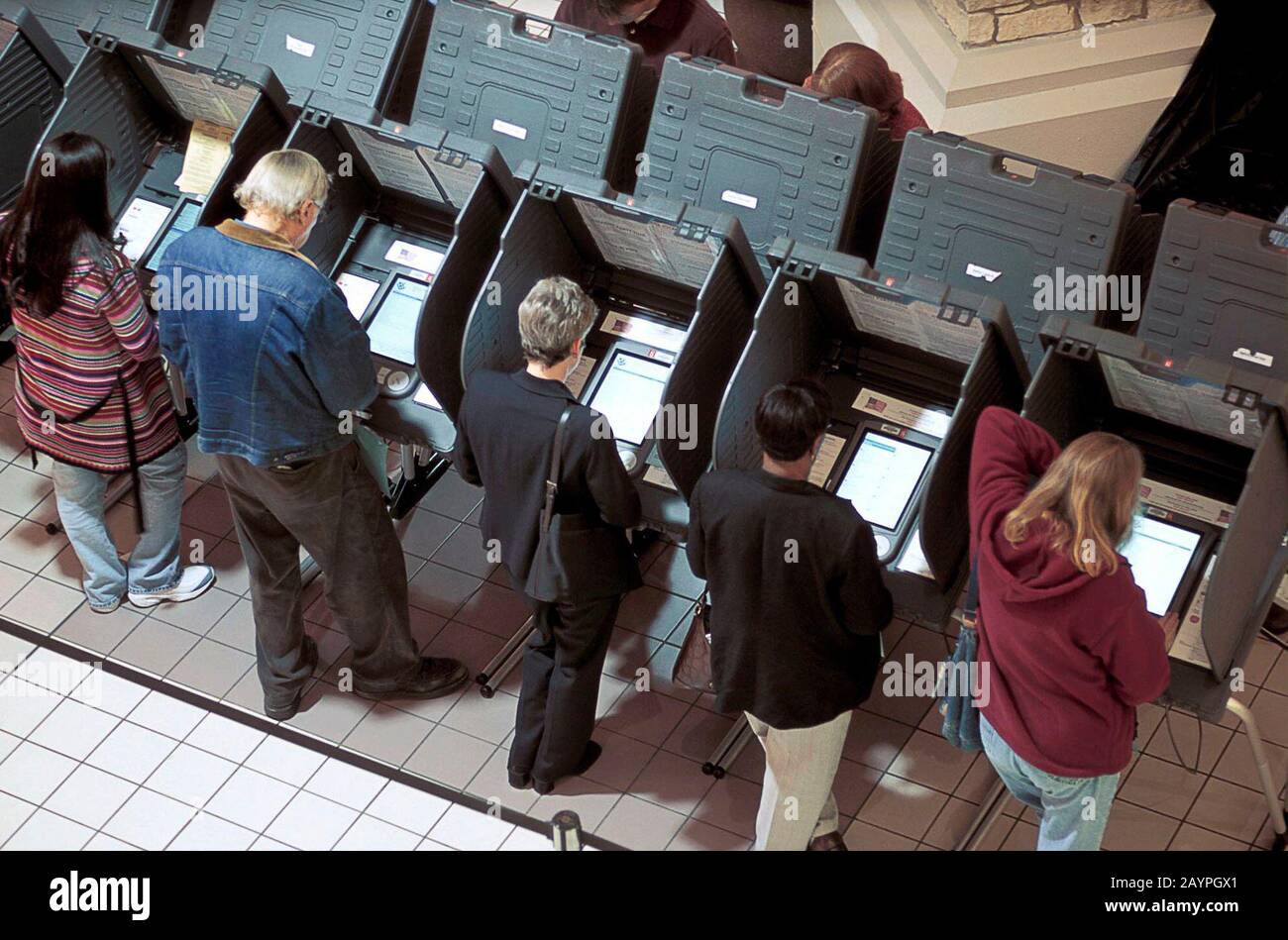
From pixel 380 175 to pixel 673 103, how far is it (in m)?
0.97

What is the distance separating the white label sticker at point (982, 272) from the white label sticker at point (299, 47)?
2307 millimetres

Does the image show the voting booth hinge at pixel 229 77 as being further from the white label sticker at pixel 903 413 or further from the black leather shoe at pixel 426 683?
the white label sticker at pixel 903 413

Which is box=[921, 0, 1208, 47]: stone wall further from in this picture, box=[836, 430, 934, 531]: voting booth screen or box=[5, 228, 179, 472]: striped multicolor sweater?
box=[5, 228, 179, 472]: striped multicolor sweater

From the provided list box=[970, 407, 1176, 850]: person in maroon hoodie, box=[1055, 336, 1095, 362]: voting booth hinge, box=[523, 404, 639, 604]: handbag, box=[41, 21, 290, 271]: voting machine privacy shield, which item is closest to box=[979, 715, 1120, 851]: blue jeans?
box=[970, 407, 1176, 850]: person in maroon hoodie

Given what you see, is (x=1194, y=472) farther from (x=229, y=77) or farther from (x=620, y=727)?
(x=229, y=77)

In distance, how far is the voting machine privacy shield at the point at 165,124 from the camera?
15.6 feet

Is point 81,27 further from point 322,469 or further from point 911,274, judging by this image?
point 911,274

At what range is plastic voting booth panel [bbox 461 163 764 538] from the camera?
421 centimetres

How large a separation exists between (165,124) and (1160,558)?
3.51m

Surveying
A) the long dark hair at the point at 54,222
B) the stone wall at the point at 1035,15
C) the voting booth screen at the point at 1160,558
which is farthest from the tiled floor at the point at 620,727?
the stone wall at the point at 1035,15

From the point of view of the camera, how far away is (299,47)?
16.8ft

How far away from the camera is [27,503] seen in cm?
538

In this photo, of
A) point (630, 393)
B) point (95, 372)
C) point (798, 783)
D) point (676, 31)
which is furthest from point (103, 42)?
point (798, 783)

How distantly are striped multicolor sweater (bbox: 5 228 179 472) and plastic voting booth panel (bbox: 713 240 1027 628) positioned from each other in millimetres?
1771
